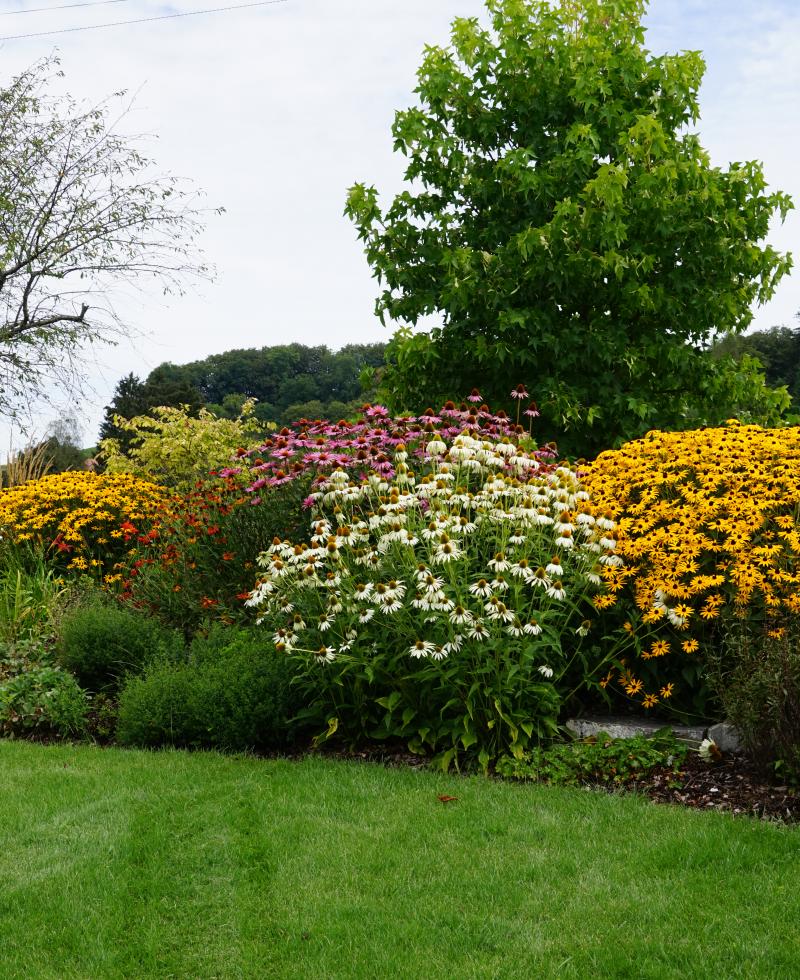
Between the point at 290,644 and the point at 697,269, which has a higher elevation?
the point at 697,269

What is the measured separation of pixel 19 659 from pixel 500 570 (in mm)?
4383

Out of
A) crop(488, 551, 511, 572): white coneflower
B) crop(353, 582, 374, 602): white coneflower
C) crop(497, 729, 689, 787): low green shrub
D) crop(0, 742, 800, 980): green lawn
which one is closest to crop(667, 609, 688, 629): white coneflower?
crop(497, 729, 689, 787): low green shrub

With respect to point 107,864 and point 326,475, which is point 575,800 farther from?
point 326,475

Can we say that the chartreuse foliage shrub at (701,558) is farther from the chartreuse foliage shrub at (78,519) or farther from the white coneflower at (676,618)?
the chartreuse foliage shrub at (78,519)

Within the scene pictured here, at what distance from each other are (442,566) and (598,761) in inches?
51.8

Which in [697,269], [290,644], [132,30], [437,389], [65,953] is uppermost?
[132,30]

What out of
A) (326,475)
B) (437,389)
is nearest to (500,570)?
(326,475)

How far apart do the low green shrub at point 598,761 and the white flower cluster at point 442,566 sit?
481mm

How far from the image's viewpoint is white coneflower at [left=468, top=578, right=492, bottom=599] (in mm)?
4934

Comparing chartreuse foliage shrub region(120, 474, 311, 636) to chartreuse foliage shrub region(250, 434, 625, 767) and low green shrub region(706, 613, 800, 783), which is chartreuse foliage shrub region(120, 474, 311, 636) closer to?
chartreuse foliage shrub region(250, 434, 625, 767)

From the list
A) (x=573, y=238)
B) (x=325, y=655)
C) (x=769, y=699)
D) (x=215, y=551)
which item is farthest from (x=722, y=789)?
(x=573, y=238)

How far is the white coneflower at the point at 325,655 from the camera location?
5059 millimetres

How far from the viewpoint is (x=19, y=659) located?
24.4ft

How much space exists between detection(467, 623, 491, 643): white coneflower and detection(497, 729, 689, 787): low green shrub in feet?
2.20
